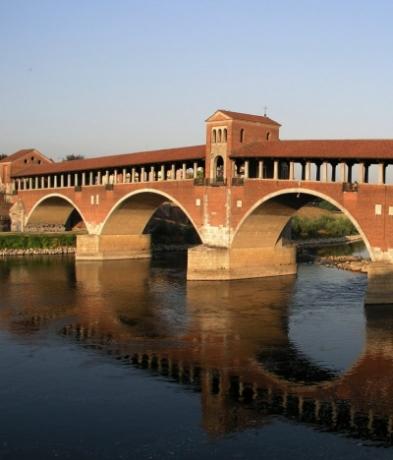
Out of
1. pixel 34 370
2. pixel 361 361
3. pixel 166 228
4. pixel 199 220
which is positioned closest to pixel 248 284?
pixel 199 220

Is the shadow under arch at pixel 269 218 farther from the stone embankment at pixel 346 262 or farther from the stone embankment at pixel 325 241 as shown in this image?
the stone embankment at pixel 325 241

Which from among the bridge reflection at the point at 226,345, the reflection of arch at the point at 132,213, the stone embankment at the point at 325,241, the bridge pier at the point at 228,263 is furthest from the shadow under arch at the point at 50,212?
the bridge pier at the point at 228,263

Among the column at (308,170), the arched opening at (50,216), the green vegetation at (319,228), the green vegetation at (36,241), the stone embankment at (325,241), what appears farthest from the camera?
the green vegetation at (319,228)

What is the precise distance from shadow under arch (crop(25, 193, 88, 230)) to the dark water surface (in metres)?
27.4

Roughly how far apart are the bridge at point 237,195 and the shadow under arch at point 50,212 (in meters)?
5.12

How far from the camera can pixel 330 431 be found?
18.0m

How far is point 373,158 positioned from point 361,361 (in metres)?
12.5

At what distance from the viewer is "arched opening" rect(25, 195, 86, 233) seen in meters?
67.6

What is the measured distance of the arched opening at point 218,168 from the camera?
4388 cm

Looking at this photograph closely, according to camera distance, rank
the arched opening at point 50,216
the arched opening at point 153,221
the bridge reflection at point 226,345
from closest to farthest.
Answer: the bridge reflection at point 226,345 < the arched opening at point 153,221 < the arched opening at point 50,216

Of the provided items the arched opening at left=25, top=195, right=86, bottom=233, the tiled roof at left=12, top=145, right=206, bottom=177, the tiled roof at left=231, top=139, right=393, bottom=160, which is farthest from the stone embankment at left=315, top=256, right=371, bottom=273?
the arched opening at left=25, top=195, right=86, bottom=233

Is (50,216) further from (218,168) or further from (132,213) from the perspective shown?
(218,168)

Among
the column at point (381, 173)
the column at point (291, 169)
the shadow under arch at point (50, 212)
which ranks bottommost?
the shadow under arch at point (50, 212)

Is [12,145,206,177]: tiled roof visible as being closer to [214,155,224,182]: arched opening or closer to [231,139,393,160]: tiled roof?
[214,155,224,182]: arched opening
